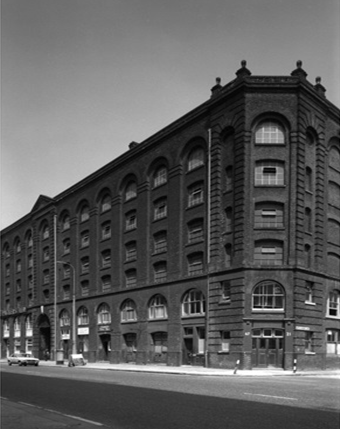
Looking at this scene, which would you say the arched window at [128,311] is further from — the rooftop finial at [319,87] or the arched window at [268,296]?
the rooftop finial at [319,87]

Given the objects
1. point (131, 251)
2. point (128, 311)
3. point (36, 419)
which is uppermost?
point (131, 251)

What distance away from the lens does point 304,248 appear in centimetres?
3797

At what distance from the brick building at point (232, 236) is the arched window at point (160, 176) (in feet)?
0.34

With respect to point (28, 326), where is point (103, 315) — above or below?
above

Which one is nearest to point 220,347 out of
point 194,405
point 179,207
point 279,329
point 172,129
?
point 279,329

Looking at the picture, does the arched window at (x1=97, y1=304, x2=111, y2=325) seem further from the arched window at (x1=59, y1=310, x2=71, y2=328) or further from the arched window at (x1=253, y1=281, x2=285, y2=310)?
the arched window at (x1=253, y1=281, x2=285, y2=310)

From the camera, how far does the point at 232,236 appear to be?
37.9 m

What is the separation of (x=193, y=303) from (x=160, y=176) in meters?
12.9

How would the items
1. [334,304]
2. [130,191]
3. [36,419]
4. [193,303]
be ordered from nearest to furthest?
1. [36,419]
2. [334,304]
3. [193,303]
4. [130,191]

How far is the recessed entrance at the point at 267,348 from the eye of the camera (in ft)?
117

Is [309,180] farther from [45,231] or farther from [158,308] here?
[45,231]

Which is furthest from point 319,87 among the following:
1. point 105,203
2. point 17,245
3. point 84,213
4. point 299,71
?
point 17,245

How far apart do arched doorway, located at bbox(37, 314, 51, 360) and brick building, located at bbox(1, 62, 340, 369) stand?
581 inches

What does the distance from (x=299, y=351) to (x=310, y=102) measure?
18714mm
